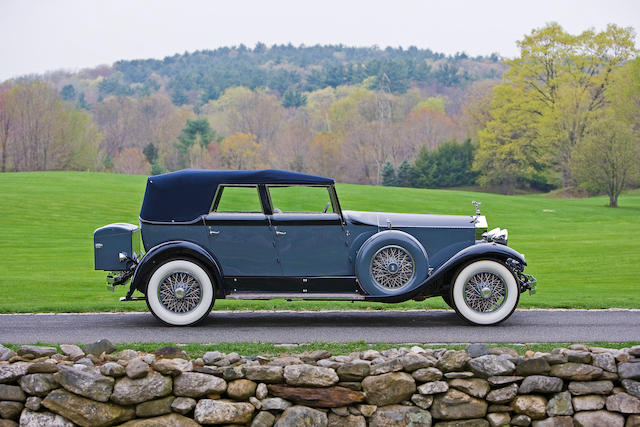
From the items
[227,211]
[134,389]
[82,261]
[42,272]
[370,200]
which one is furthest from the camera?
[370,200]

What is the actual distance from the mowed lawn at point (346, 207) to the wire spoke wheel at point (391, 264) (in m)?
2.01

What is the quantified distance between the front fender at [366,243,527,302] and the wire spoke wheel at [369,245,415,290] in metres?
0.17

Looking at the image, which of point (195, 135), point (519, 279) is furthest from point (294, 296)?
point (195, 135)

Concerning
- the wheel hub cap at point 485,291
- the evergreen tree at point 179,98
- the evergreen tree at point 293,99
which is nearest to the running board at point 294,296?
Result: the wheel hub cap at point 485,291

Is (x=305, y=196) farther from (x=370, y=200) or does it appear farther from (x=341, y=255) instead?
(x=370, y=200)

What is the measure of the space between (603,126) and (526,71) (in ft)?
51.5

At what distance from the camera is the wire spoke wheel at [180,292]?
8766 millimetres

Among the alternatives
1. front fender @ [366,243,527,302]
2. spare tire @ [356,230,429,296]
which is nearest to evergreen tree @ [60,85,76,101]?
spare tire @ [356,230,429,296]

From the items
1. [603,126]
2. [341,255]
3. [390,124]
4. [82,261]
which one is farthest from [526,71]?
[341,255]

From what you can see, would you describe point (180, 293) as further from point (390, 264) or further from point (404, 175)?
point (404, 175)

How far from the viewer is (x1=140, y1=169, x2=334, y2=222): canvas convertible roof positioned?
29.2ft

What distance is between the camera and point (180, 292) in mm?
8758

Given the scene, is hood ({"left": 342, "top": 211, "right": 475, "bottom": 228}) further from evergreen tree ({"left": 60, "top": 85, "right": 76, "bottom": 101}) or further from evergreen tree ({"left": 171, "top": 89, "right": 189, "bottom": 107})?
evergreen tree ({"left": 60, "top": 85, "right": 76, "bottom": 101})

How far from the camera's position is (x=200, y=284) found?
8.76 m
